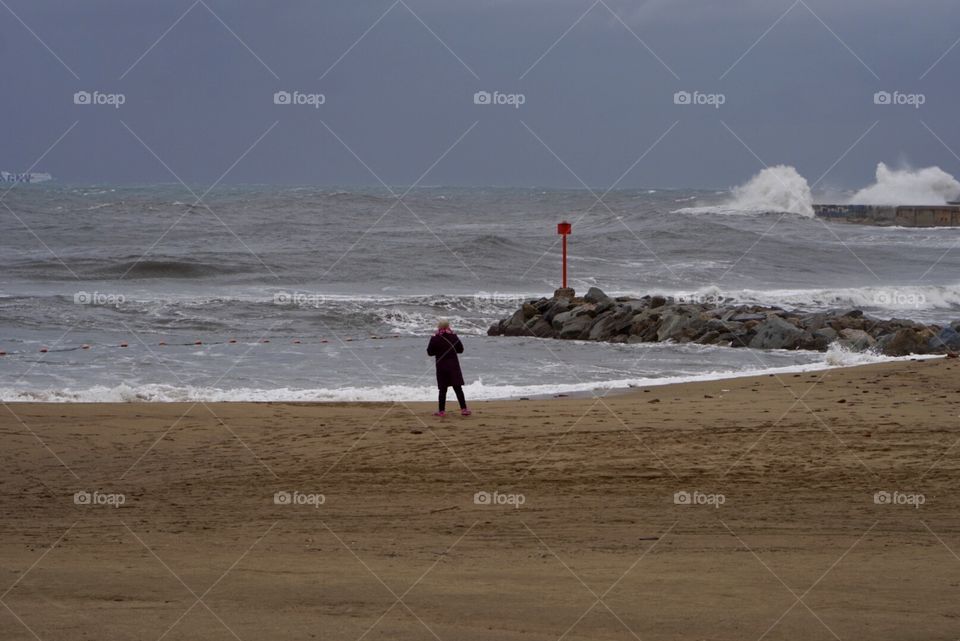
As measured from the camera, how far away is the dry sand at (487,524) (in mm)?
5641

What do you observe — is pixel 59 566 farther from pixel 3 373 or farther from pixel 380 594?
pixel 3 373

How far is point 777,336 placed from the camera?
66.4ft

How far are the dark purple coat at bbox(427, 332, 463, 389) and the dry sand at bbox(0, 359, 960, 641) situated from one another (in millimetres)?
506

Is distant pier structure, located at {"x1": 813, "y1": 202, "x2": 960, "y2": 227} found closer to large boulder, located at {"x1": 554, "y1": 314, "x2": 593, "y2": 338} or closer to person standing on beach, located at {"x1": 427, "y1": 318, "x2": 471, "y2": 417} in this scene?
large boulder, located at {"x1": 554, "y1": 314, "x2": 593, "y2": 338}

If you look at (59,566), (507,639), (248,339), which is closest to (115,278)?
(248,339)

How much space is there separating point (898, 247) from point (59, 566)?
4658 centimetres

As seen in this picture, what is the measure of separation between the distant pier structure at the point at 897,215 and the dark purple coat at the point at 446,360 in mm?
60786

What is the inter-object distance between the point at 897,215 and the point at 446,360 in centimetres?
6262

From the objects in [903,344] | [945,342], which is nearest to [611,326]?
[903,344]

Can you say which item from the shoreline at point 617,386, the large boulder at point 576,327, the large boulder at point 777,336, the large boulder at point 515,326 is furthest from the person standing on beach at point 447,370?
the large boulder at point 515,326

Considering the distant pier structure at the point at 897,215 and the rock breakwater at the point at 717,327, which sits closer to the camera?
the rock breakwater at the point at 717,327

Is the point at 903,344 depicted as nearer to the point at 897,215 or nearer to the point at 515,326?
the point at 515,326

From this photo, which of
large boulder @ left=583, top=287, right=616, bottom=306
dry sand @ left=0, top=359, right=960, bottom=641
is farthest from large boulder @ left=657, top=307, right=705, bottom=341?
dry sand @ left=0, top=359, right=960, bottom=641

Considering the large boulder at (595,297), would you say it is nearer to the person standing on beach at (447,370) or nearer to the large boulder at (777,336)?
the large boulder at (777,336)
